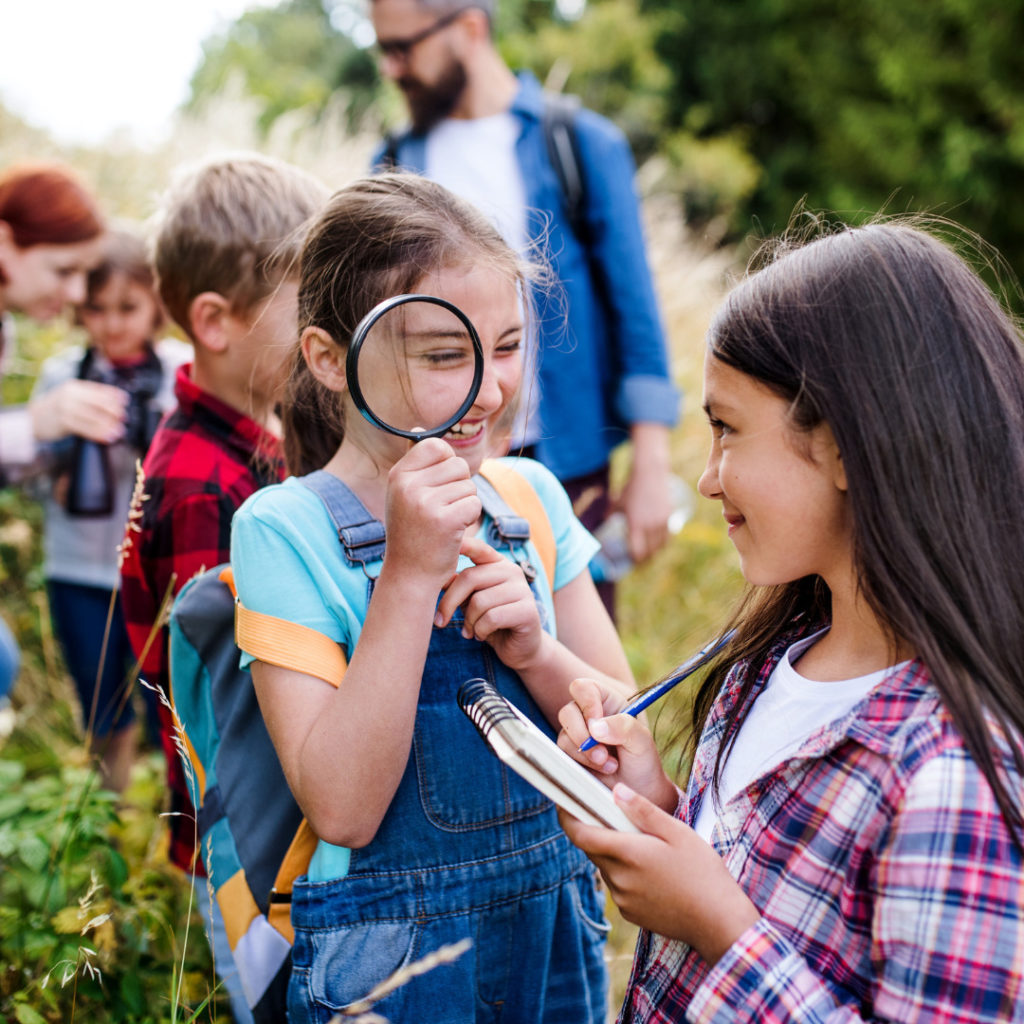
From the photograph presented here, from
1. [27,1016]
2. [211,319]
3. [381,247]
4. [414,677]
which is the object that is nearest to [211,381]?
[211,319]

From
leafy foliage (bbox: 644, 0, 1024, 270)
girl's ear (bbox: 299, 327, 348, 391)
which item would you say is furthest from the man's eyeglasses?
leafy foliage (bbox: 644, 0, 1024, 270)

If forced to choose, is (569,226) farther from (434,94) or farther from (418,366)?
(418,366)

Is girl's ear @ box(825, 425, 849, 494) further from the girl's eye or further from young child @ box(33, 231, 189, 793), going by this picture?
young child @ box(33, 231, 189, 793)

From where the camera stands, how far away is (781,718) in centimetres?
139

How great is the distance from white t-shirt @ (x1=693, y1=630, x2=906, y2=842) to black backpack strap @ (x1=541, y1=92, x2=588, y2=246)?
227cm

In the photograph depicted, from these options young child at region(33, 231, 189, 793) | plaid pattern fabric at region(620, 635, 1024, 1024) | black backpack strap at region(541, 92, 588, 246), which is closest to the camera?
plaid pattern fabric at region(620, 635, 1024, 1024)

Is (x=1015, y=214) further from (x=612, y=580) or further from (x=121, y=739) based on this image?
(x=121, y=739)

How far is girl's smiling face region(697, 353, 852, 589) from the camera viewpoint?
1.28 m

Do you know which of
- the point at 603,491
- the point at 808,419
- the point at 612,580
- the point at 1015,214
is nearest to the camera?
the point at 808,419

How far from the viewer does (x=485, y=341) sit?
60.0 inches

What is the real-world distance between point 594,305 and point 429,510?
7.69 ft

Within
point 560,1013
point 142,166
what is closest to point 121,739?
point 560,1013

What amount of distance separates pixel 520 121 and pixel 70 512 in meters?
2.03

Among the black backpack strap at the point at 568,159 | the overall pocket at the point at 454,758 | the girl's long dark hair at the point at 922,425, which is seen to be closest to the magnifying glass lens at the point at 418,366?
the overall pocket at the point at 454,758
